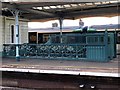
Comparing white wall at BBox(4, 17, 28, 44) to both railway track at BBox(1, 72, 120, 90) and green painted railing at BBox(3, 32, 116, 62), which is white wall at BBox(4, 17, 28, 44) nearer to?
green painted railing at BBox(3, 32, 116, 62)

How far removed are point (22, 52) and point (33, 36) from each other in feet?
42.4

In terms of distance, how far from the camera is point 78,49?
40.4ft

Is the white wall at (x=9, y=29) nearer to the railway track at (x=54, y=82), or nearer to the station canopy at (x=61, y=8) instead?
the station canopy at (x=61, y=8)

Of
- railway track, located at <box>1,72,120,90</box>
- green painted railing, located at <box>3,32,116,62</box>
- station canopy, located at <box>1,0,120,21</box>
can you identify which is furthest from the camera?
station canopy, located at <box>1,0,120,21</box>

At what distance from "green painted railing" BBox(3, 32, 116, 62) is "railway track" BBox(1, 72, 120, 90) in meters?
3.13

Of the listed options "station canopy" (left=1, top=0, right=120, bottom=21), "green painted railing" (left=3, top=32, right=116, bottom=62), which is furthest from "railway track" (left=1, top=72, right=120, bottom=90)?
"station canopy" (left=1, top=0, right=120, bottom=21)

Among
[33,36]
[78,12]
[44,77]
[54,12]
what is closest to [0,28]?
[54,12]

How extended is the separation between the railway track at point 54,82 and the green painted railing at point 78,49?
10.3ft

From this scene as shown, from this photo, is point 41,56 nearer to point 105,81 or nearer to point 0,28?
point 0,28

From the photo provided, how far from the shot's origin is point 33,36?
2648cm

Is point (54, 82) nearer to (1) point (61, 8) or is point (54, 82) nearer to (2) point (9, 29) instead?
(1) point (61, 8)

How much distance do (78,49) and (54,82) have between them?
3.40m

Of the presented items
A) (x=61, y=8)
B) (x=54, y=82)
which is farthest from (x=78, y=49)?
(x=61, y=8)

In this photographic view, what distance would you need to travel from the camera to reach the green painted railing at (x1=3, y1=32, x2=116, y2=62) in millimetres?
11789
